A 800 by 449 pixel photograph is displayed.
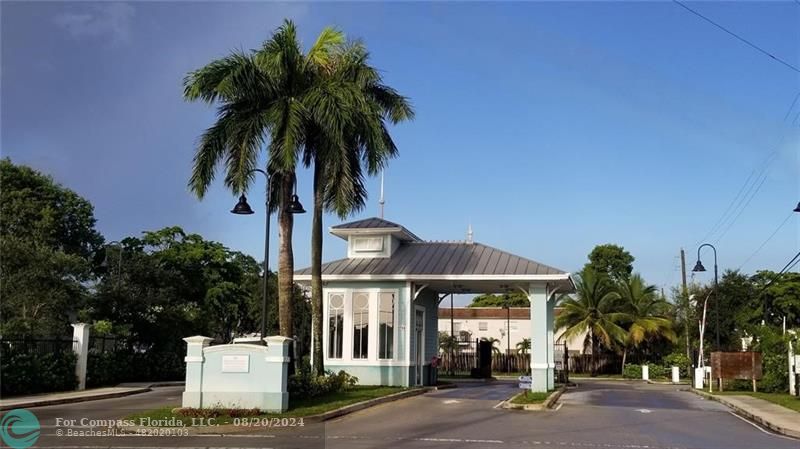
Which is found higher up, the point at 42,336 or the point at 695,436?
the point at 42,336

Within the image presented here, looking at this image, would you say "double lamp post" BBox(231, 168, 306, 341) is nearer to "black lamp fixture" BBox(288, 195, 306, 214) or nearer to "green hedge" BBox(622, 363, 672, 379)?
"black lamp fixture" BBox(288, 195, 306, 214)

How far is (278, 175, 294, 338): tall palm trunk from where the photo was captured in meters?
21.6

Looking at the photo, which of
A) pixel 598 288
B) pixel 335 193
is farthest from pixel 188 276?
pixel 335 193

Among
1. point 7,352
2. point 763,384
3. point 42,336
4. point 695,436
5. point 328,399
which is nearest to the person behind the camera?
point 695,436

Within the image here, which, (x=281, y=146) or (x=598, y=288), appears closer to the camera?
(x=281, y=146)

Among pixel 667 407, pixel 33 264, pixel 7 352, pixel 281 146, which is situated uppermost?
pixel 281 146

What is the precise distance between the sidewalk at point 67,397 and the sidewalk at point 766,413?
18.8 metres

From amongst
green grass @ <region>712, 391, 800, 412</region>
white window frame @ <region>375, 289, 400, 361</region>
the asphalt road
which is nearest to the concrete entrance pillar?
the asphalt road

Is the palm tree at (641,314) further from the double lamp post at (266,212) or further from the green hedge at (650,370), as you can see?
the double lamp post at (266,212)

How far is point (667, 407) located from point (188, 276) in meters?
36.3

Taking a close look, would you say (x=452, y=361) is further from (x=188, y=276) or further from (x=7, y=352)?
(x=7, y=352)

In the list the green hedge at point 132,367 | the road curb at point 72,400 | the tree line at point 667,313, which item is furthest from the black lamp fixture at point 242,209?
the tree line at point 667,313

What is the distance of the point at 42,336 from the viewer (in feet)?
92.8

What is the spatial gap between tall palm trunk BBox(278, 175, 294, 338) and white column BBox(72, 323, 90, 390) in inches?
355
